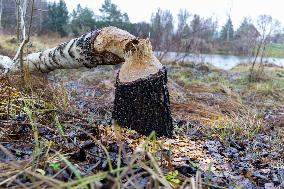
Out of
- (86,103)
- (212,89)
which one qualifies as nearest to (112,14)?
(212,89)

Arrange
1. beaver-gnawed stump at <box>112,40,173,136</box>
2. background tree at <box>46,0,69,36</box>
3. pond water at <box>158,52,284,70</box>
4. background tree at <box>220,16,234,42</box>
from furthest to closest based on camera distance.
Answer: background tree at <box>220,16,234,42</box> < background tree at <box>46,0,69,36</box> < pond water at <box>158,52,284,70</box> < beaver-gnawed stump at <box>112,40,173,136</box>

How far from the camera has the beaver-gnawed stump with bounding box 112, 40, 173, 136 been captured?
3.46m

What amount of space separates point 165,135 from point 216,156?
0.57 meters

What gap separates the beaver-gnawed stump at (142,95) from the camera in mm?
3465

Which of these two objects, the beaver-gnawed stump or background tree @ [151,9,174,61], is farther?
background tree @ [151,9,174,61]

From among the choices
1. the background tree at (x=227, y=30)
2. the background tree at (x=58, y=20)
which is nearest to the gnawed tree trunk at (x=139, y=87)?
the background tree at (x=58, y=20)

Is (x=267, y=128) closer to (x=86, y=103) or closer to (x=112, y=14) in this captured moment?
(x=86, y=103)

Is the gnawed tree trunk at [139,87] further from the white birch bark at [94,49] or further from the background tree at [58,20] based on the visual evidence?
the background tree at [58,20]

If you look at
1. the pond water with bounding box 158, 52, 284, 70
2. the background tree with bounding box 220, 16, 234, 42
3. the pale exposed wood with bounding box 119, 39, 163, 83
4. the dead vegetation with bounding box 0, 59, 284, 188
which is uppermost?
the background tree with bounding box 220, 16, 234, 42

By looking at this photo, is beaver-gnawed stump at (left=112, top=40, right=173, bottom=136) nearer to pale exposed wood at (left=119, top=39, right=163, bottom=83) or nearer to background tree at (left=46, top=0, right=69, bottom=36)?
pale exposed wood at (left=119, top=39, right=163, bottom=83)

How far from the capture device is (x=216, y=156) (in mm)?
3160

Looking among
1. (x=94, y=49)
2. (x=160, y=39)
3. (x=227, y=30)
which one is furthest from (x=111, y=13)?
(x=94, y=49)

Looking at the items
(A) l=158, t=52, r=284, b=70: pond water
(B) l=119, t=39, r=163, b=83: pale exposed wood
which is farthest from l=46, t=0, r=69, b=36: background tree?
(B) l=119, t=39, r=163, b=83: pale exposed wood

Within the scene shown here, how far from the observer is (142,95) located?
11.3 ft
